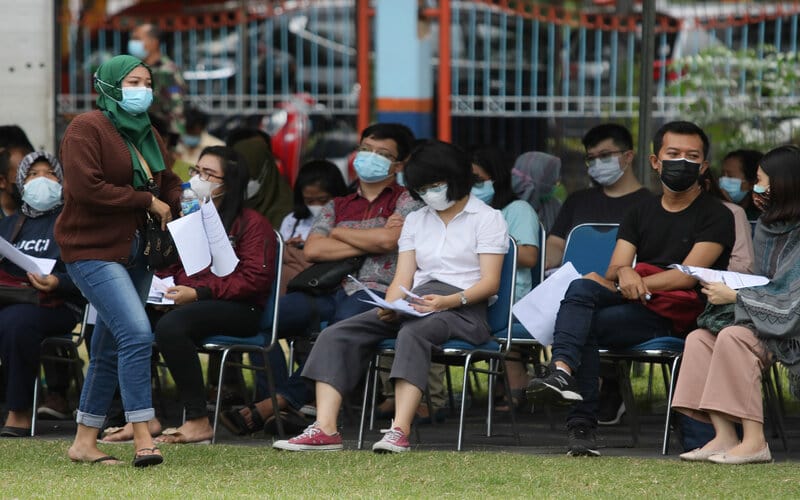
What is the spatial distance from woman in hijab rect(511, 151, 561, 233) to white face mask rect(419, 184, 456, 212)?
4.89 feet

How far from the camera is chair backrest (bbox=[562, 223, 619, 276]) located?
7.76 metres

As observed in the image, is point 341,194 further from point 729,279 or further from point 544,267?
point 729,279

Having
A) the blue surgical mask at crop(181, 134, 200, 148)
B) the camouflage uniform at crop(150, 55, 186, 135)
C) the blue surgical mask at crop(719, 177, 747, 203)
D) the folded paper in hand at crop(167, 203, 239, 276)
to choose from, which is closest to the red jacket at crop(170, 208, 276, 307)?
the folded paper in hand at crop(167, 203, 239, 276)

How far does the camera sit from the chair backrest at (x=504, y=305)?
7.37 metres

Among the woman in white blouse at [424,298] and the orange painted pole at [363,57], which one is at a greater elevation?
the orange painted pole at [363,57]

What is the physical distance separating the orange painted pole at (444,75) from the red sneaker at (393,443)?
4501 mm

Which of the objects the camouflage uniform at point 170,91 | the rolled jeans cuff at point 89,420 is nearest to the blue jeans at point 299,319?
the rolled jeans cuff at point 89,420

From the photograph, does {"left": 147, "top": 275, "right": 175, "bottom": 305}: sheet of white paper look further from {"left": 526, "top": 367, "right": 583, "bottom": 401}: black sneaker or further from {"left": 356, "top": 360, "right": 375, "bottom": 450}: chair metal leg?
{"left": 526, "top": 367, "right": 583, "bottom": 401}: black sneaker

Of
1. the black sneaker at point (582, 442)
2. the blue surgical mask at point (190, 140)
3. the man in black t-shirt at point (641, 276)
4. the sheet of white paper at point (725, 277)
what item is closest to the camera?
the sheet of white paper at point (725, 277)

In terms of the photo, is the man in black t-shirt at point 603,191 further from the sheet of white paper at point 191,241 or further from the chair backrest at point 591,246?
the sheet of white paper at point 191,241

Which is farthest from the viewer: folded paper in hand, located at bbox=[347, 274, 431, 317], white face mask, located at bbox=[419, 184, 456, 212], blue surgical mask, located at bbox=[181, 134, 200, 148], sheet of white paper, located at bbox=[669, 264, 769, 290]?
blue surgical mask, located at bbox=[181, 134, 200, 148]

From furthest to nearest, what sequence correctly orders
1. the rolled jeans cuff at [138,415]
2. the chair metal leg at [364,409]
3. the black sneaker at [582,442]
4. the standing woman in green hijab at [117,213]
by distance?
1. the chair metal leg at [364,409]
2. the black sneaker at [582,442]
3. the rolled jeans cuff at [138,415]
4. the standing woman in green hijab at [117,213]

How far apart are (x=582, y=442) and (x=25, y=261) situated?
9.66ft

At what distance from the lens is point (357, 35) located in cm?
1140
